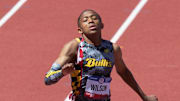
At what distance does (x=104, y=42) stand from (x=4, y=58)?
4.65 metres

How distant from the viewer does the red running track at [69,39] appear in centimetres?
985

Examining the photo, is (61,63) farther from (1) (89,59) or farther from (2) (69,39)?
(2) (69,39)

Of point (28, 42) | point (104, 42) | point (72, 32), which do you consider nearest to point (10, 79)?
point (28, 42)

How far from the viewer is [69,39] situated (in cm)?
1150

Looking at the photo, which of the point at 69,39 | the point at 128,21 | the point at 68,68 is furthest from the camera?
the point at 128,21

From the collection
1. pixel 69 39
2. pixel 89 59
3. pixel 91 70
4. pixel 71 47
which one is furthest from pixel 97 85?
pixel 69 39

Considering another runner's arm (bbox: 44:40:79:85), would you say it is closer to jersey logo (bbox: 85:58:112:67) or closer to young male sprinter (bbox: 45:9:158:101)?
young male sprinter (bbox: 45:9:158:101)

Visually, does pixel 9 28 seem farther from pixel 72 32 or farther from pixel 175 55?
pixel 175 55

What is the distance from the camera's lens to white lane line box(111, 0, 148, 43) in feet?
38.3

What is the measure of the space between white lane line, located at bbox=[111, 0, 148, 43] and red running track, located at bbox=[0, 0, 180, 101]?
0.10m

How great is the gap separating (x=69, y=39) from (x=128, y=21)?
150cm

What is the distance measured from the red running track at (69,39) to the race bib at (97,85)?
317cm

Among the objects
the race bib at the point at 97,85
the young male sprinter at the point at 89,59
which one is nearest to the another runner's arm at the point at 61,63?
the young male sprinter at the point at 89,59

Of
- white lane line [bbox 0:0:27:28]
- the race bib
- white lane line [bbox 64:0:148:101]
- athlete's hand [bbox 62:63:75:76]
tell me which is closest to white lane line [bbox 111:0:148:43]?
white lane line [bbox 64:0:148:101]
